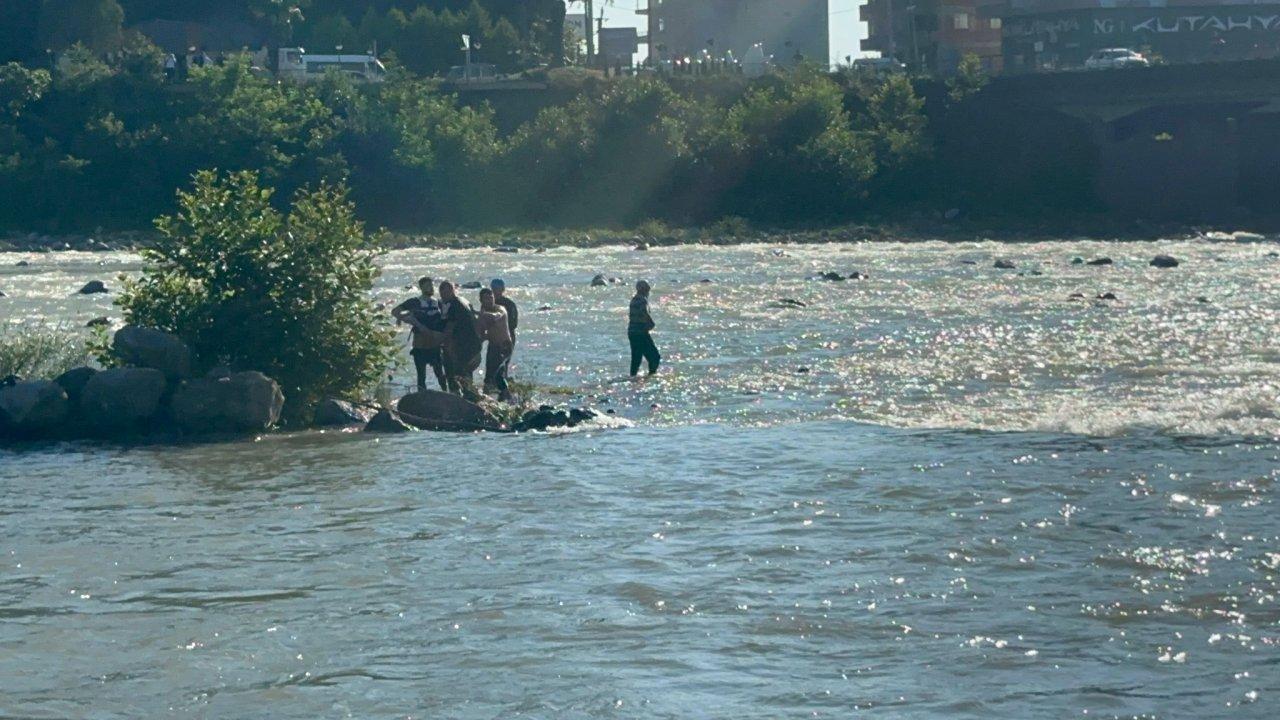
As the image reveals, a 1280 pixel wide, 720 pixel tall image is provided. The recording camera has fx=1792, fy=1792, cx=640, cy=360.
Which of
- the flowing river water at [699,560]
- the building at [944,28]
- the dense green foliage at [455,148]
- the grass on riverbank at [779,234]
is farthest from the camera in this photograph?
the building at [944,28]

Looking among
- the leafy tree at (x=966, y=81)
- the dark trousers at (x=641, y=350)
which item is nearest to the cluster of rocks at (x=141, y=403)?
the dark trousers at (x=641, y=350)

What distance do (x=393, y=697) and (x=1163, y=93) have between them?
69.3m

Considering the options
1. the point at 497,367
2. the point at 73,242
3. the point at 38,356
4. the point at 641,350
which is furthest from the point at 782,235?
the point at 38,356

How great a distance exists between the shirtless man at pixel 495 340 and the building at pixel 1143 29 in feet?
298

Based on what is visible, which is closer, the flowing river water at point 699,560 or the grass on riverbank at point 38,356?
the flowing river water at point 699,560

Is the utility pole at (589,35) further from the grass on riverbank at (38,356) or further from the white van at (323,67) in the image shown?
the grass on riverbank at (38,356)

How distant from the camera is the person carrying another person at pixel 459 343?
68.8ft

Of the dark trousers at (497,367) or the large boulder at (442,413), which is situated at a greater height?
the dark trousers at (497,367)

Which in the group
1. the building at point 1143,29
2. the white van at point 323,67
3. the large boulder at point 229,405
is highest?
the building at point 1143,29

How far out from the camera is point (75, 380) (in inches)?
781

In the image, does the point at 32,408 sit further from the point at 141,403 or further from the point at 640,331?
the point at 640,331

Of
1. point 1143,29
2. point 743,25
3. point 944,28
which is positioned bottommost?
point 1143,29

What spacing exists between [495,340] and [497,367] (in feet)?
1.78

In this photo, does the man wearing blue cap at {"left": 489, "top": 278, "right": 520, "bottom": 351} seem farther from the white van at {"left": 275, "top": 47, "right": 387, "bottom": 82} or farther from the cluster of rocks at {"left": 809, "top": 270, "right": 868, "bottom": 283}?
the white van at {"left": 275, "top": 47, "right": 387, "bottom": 82}
